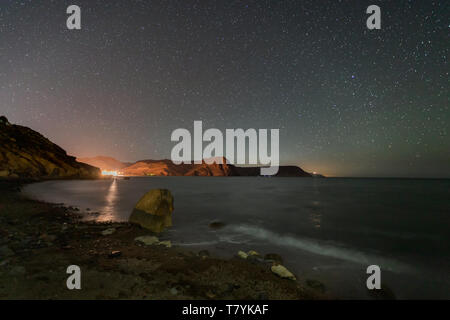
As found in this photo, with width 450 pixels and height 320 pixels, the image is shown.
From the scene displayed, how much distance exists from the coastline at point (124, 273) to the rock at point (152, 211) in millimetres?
2516

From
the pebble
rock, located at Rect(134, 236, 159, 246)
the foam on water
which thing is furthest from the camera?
the foam on water

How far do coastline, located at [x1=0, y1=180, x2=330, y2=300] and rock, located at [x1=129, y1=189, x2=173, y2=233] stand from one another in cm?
252

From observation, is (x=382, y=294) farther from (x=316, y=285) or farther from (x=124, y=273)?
(x=124, y=273)

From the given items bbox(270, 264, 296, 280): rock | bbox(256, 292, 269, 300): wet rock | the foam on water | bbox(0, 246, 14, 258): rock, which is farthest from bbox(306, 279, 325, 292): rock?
bbox(0, 246, 14, 258): rock

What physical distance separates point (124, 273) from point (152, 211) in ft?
20.3

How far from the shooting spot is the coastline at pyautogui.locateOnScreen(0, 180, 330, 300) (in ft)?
16.2

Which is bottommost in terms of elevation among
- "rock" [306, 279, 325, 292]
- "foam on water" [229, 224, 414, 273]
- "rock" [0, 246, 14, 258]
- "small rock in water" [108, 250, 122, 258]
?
"foam on water" [229, 224, 414, 273]

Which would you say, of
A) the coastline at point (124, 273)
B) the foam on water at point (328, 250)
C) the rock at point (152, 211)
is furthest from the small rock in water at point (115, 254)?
the foam on water at point (328, 250)

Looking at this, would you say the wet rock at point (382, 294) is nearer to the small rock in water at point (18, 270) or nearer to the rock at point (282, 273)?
the rock at point (282, 273)

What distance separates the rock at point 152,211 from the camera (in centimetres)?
1181

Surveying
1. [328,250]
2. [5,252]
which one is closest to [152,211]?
[5,252]

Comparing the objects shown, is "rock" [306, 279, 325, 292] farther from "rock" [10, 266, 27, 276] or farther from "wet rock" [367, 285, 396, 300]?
"rock" [10, 266, 27, 276]
